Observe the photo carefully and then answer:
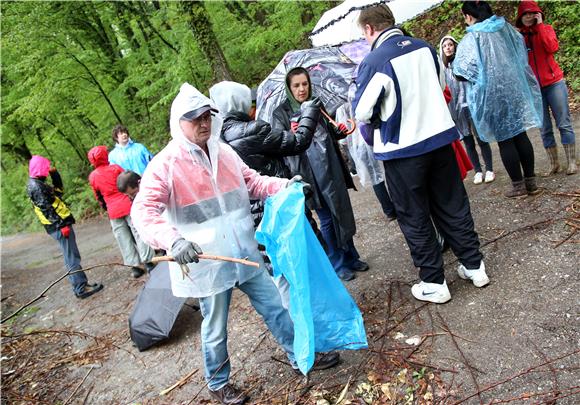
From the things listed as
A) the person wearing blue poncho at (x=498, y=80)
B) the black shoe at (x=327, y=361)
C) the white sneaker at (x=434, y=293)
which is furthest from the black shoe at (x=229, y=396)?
the person wearing blue poncho at (x=498, y=80)

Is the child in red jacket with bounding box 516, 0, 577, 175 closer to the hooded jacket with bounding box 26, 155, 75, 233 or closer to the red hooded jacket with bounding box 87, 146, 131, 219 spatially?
the red hooded jacket with bounding box 87, 146, 131, 219

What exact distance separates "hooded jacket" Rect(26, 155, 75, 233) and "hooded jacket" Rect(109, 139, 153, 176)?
1.07m

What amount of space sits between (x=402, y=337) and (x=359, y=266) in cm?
126

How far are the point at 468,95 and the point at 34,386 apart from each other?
5077 mm

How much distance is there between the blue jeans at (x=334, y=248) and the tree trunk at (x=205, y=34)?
5097 mm

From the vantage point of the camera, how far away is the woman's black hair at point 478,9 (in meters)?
3.82

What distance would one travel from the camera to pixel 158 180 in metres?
2.35

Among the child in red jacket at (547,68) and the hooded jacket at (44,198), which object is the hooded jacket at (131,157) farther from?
the child in red jacket at (547,68)

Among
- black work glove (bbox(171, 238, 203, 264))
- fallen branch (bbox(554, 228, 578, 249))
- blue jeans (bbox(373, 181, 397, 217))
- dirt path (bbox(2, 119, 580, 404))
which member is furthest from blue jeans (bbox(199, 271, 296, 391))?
blue jeans (bbox(373, 181, 397, 217))

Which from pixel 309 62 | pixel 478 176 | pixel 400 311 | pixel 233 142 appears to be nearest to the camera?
pixel 233 142

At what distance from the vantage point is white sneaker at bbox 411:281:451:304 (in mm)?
3070

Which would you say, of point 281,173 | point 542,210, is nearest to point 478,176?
point 542,210

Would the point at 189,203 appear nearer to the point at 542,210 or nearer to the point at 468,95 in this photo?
the point at 468,95

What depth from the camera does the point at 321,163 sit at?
365 centimetres
